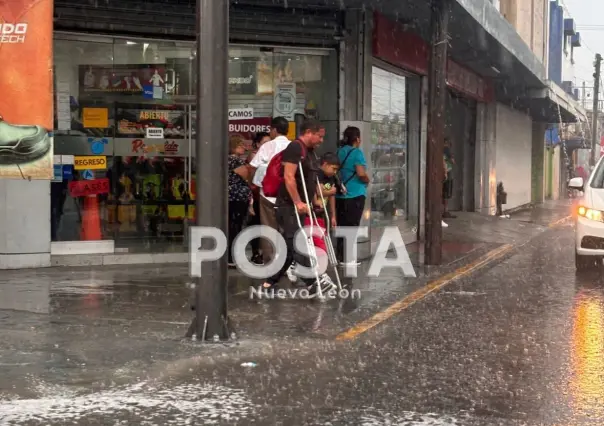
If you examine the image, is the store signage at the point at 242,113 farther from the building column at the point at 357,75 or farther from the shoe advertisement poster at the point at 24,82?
the shoe advertisement poster at the point at 24,82

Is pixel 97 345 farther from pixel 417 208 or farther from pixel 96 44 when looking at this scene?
pixel 417 208

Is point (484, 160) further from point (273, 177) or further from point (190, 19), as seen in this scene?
point (273, 177)

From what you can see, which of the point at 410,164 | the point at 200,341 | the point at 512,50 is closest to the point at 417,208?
the point at 410,164

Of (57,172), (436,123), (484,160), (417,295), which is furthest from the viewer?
(484,160)

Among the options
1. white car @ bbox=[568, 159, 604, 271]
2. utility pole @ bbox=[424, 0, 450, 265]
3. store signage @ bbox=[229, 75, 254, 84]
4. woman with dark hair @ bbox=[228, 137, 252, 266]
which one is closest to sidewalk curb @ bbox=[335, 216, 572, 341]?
utility pole @ bbox=[424, 0, 450, 265]

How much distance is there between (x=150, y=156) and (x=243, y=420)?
7573mm

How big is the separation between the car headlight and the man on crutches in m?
3.94

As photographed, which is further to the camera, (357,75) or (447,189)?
(447,189)

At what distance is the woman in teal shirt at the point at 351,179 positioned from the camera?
11.1 meters

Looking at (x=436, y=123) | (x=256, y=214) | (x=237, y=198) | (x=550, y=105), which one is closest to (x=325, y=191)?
(x=256, y=214)

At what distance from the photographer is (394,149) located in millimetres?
15383

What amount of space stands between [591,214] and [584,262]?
0.80m

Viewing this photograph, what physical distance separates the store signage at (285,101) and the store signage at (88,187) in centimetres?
263

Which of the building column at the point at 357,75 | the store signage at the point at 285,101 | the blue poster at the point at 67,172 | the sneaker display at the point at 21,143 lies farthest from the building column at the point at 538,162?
the sneaker display at the point at 21,143
